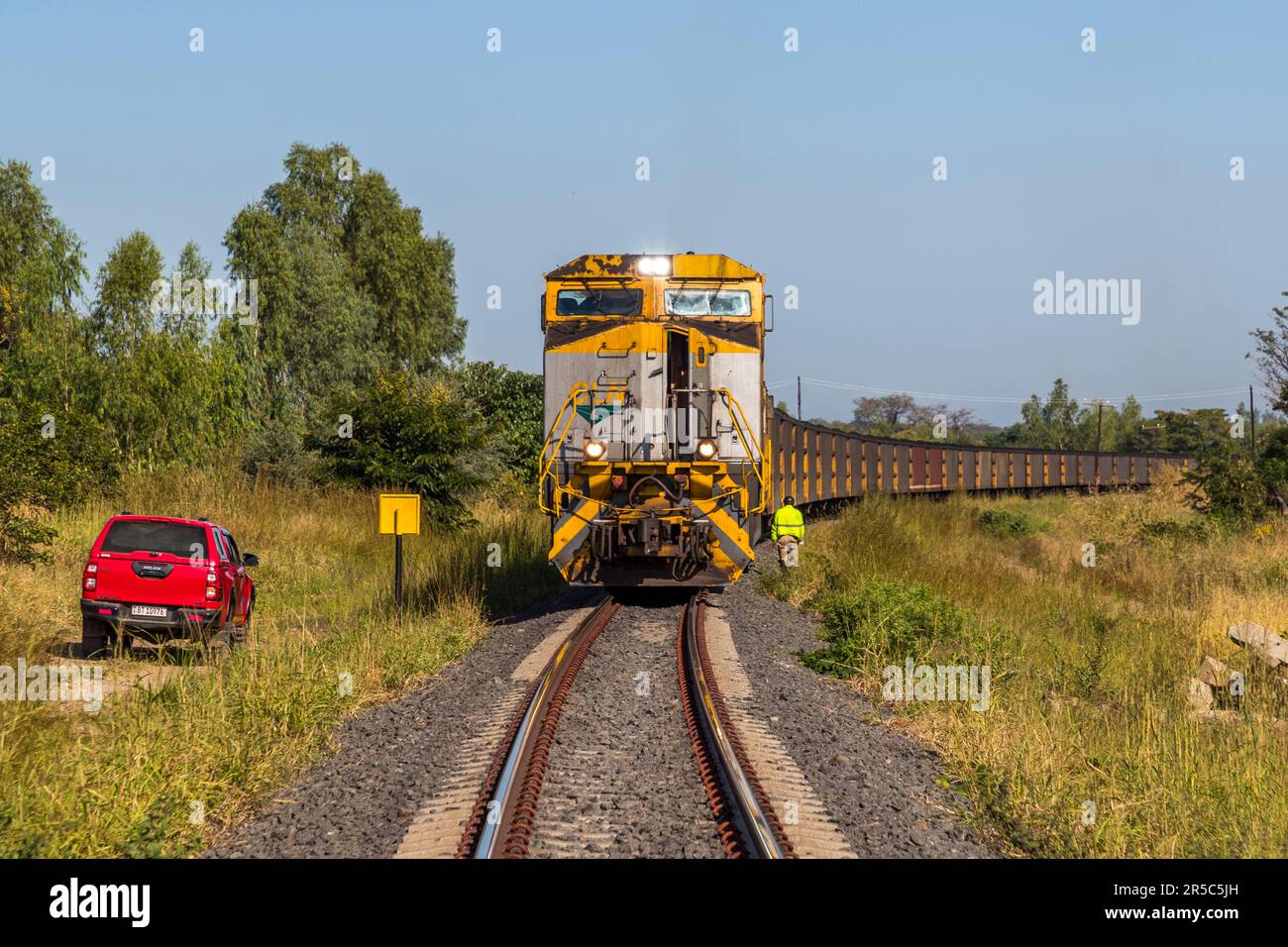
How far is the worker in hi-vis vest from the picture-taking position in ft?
53.8

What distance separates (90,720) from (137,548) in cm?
408

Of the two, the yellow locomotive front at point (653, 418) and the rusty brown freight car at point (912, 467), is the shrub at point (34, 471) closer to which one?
the yellow locomotive front at point (653, 418)

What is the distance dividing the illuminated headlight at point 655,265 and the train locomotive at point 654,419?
2 cm

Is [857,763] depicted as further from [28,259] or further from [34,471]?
[28,259]

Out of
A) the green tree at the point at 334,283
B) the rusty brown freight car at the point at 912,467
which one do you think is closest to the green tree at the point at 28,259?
the green tree at the point at 334,283

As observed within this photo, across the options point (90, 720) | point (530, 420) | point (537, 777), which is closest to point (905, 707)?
point (537, 777)

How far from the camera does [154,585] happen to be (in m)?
Answer: 11.5

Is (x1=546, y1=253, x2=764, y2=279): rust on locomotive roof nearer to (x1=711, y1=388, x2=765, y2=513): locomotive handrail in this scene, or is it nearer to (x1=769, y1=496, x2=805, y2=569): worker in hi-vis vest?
(x1=711, y1=388, x2=765, y2=513): locomotive handrail

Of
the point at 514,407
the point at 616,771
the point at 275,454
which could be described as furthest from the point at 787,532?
the point at 514,407

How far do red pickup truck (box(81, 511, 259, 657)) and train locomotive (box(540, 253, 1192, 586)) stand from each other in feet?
11.7

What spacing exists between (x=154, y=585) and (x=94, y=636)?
0.78 metres

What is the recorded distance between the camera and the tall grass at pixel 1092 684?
6.35 metres

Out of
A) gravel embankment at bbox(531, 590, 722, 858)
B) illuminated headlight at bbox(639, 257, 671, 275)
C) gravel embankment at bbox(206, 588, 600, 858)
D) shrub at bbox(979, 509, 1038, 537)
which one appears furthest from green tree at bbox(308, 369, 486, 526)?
shrub at bbox(979, 509, 1038, 537)
